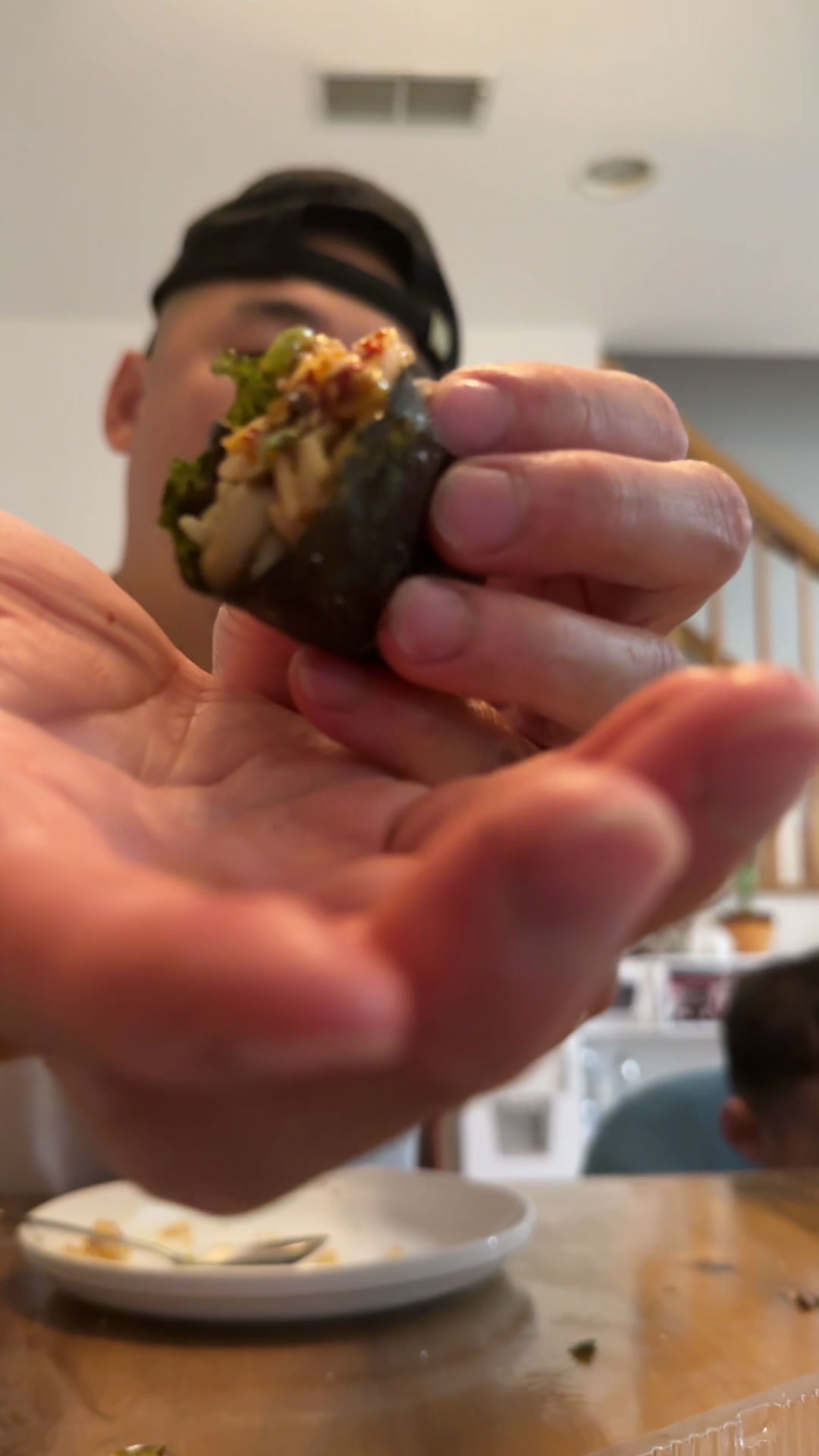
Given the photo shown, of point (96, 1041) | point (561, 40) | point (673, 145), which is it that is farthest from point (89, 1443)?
point (673, 145)

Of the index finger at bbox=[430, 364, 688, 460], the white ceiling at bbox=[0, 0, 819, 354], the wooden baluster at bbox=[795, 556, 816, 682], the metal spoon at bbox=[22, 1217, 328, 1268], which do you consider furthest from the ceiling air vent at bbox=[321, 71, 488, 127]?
the metal spoon at bbox=[22, 1217, 328, 1268]

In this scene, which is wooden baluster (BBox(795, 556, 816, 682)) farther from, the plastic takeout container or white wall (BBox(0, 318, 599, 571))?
the plastic takeout container

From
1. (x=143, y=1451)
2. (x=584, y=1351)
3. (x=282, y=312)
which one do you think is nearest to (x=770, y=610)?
(x=282, y=312)

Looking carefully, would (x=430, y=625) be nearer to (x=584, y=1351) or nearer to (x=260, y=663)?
(x=260, y=663)

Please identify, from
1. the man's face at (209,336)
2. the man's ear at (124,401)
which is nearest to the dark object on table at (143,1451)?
the man's face at (209,336)

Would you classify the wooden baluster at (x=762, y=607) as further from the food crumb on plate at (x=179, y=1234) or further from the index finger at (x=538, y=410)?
the index finger at (x=538, y=410)
